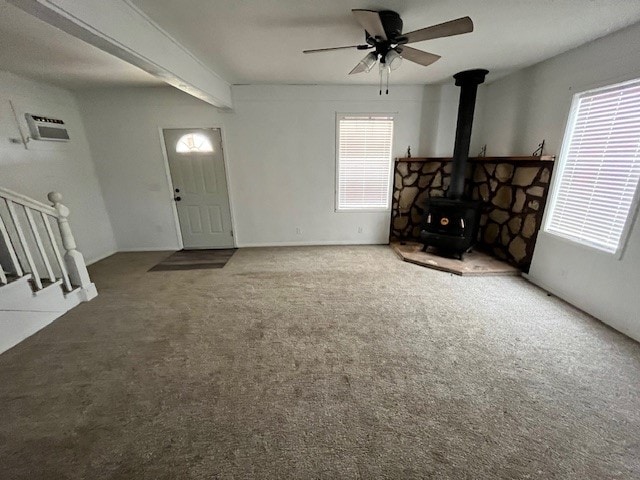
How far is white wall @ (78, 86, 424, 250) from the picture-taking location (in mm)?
3914

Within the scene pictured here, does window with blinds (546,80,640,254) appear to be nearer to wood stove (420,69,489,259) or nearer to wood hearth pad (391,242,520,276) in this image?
wood hearth pad (391,242,520,276)

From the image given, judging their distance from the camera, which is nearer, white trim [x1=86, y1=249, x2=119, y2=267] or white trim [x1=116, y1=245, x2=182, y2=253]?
white trim [x1=86, y1=249, x2=119, y2=267]

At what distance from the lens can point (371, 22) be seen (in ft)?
5.70

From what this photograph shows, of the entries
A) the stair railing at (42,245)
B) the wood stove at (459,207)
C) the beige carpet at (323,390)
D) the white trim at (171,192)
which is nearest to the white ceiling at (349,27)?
the wood stove at (459,207)

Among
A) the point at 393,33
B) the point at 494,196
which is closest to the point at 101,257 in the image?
the point at 393,33

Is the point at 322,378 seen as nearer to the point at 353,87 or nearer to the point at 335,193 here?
the point at 335,193

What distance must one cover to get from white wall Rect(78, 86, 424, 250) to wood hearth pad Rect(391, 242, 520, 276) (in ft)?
2.53

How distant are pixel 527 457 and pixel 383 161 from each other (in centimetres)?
380

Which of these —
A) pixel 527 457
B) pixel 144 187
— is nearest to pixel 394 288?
pixel 527 457

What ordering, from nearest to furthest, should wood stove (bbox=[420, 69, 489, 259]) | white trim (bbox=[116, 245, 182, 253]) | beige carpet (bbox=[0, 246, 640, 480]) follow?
1. beige carpet (bbox=[0, 246, 640, 480])
2. wood stove (bbox=[420, 69, 489, 259])
3. white trim (bbox=[116, 245, 182, 253])

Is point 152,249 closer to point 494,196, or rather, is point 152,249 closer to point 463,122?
point 463,122

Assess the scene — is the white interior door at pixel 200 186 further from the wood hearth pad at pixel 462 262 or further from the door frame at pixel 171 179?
the wood hearth pad at pixel 462 262

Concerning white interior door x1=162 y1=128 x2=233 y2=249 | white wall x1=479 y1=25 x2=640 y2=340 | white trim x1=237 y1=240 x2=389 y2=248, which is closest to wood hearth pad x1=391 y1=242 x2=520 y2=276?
white wall x1=479 y1=25 x2=640 y2=340

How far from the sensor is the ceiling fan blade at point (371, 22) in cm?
161
